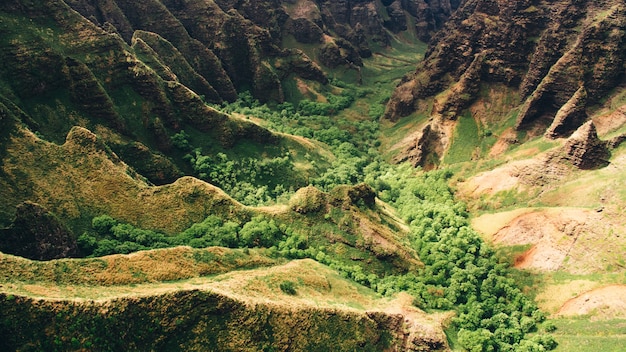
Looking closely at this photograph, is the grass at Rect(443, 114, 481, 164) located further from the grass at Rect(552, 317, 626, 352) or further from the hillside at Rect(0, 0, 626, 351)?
the grass at Rect(552, 317, 626, 352)

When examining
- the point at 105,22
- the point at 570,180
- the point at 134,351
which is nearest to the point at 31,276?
the point at 134,351

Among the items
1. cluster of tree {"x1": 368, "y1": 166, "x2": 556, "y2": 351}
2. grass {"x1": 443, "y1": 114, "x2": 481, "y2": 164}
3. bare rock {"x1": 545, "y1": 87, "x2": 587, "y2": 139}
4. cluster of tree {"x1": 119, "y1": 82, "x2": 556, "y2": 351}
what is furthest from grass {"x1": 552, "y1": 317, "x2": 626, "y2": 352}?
grass {"x1": 443, "y1": 114, "x2": 481, "y2": 164}

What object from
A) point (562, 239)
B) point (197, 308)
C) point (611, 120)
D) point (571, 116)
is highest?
point (611, 120)

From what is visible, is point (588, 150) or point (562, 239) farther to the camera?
point (588, 150)

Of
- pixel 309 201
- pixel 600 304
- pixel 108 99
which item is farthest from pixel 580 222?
pixel 108 99

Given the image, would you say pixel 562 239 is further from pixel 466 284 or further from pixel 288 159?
pixel 288 159

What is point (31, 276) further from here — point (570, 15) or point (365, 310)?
point (570, 15)
